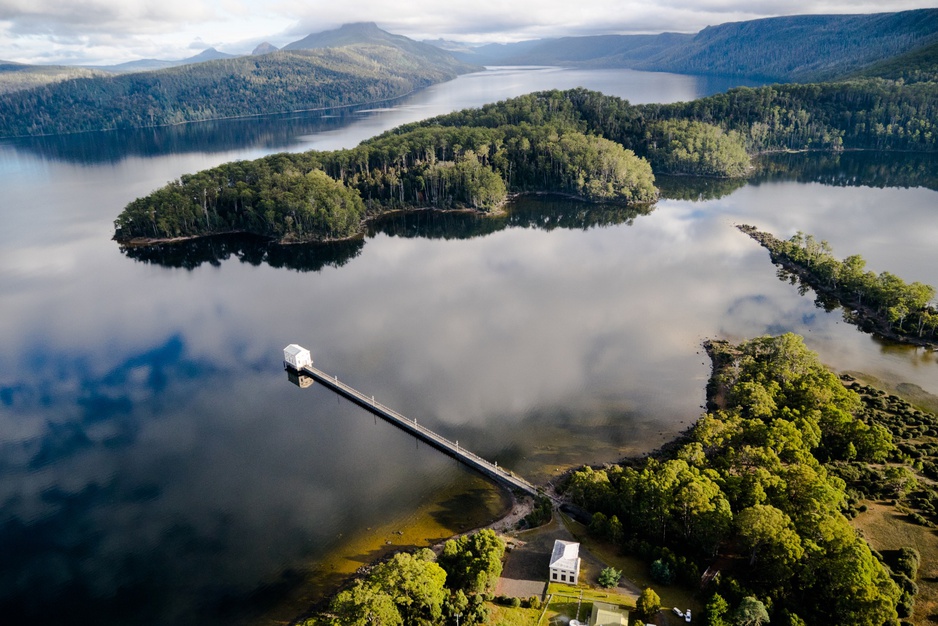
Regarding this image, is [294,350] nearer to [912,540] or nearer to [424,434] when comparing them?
[424,434]

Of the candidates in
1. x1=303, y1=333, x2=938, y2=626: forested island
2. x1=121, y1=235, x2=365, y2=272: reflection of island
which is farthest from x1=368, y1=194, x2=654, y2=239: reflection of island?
x1=303, y1=333, x2=938, y2=626: forested island

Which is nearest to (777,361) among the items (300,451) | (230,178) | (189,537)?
(300,451)

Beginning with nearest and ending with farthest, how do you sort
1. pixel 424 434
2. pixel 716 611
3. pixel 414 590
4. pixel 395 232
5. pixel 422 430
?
pixel 716 611, pixel 414 590, pixel 424 434, pixel 422 430, pixel 395 232

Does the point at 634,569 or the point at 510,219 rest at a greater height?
the point at 510,219

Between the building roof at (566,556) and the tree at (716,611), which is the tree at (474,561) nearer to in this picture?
the building roof at (566,556)

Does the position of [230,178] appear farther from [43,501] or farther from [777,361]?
[777,361]

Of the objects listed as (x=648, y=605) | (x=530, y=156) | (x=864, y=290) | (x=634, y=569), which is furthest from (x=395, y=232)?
(x=648, y=605)
